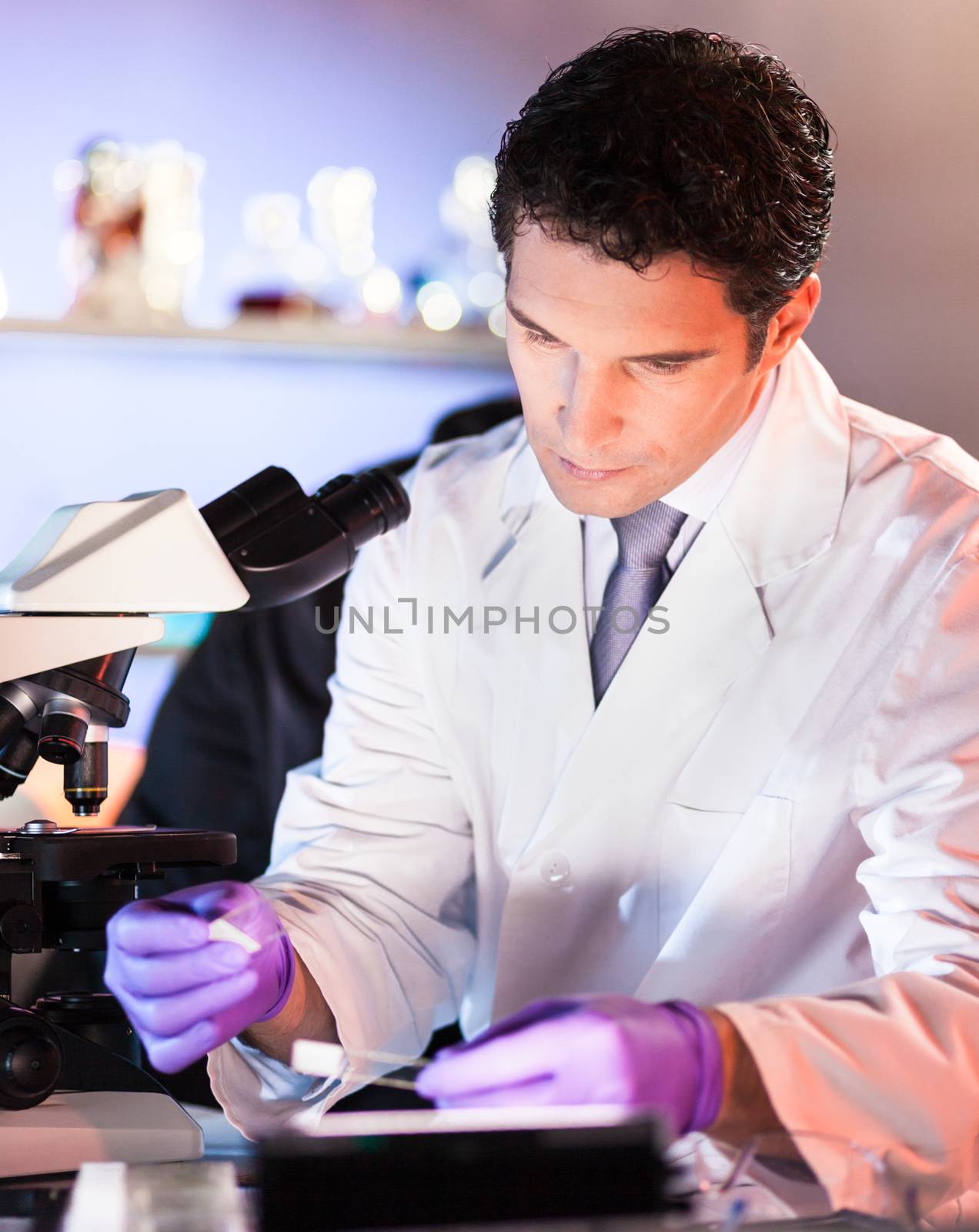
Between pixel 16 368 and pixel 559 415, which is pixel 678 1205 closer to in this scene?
pixel 559 415

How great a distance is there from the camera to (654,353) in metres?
1.05

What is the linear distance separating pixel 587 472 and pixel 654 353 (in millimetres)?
149

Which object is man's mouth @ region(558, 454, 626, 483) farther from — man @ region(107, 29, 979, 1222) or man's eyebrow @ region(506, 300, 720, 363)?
man's eyebrow @ region(506, 300, 720, 363)

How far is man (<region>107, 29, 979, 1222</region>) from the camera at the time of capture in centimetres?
89

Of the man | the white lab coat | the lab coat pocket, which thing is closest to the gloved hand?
the man

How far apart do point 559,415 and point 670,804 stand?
1.47ft

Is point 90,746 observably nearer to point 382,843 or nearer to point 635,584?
point 382,843

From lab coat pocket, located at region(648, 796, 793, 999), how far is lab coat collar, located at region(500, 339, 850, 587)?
0.26 meters

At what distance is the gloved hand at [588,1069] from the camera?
809mm

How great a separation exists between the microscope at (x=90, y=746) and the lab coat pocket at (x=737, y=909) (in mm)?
497

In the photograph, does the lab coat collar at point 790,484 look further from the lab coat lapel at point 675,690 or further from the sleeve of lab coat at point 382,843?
the sleeve of lab coat at point 382,843

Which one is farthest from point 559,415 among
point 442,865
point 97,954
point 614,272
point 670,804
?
point 97,954

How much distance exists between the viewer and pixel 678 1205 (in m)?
0.66

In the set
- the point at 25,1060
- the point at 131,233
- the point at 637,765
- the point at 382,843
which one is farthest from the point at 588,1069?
the point at 131,233
